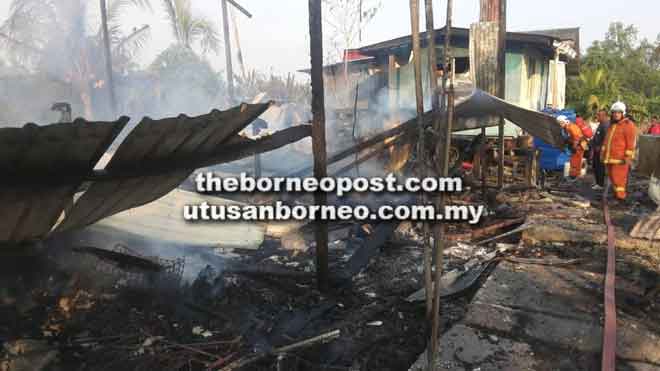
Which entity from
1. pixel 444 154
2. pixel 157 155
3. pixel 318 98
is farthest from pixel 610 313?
pixel 157 155

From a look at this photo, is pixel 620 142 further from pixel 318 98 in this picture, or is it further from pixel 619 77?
pixel 619 77

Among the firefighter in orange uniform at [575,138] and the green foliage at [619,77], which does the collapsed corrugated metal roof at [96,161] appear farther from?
the green foliage at [619,77]

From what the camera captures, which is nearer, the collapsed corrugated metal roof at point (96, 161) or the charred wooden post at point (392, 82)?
the collapsed corrugated metal roof at point (96, 161)

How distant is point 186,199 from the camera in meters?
5.19

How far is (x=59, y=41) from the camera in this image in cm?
1491

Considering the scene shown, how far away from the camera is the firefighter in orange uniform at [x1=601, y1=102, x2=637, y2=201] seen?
710 cm

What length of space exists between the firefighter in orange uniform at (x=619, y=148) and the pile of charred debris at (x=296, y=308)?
7.91 ft

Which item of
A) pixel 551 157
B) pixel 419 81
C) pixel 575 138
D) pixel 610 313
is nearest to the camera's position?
pixel 419 81

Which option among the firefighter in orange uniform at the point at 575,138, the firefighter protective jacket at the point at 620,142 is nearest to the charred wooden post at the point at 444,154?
the firefighter protective jacket at the point at 620,142

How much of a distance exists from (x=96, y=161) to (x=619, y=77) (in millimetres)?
35290

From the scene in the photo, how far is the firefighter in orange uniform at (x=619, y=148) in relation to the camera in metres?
7.10

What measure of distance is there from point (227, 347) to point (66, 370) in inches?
40.1

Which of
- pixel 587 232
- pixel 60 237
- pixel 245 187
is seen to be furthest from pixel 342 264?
pixel 587 232

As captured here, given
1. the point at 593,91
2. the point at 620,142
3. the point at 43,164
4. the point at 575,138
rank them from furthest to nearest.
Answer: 1. the point at 593,91
2. the point at 575,138
3. the point at 620,142
4. the point at 43,164
